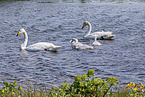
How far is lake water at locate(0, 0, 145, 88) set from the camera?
12.5m

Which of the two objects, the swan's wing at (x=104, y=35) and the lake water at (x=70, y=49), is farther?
the swan's wing at (x=104, y=35)

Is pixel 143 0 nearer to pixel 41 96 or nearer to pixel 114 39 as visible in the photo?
pixel 114 39

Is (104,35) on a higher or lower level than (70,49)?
higher

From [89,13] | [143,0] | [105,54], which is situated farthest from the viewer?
[143,0]

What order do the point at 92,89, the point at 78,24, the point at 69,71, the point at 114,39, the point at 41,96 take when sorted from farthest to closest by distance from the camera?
the point at 78,24 → the point at 114,39 → the point at 69,71 → the point at 41,96 → the point at 92,89

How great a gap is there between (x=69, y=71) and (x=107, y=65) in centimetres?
196

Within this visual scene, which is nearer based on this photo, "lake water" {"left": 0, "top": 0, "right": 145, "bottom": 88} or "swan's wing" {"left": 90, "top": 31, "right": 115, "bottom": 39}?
"lake water" {"left": 0, "top": 0, "right": 145, "bottom": 88}

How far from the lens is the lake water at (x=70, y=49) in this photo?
41.0ft

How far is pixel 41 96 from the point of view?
6.80 metres

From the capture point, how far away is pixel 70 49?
16.7 m

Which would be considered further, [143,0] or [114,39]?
[143,0]

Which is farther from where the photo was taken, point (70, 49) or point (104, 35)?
point (104, 35)

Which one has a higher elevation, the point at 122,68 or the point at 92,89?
the point at 92,89

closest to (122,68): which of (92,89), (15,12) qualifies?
(92,89)
